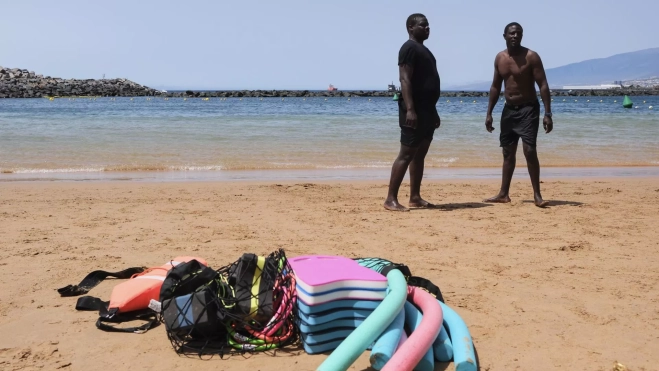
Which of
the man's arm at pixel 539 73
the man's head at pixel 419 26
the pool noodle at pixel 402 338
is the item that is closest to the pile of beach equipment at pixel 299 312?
the pool noodle at pixel 402 338

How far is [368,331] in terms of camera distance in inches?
110

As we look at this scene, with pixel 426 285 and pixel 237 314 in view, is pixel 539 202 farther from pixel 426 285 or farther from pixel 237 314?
pixel 237 314

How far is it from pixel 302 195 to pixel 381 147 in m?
6.01

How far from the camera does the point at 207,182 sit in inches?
342

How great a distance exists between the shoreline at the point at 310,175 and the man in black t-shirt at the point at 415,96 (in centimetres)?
256

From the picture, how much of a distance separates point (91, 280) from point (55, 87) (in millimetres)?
64854

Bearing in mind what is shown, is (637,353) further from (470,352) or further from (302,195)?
(302,195)

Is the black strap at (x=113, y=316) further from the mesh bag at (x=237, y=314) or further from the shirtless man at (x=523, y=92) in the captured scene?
the shirtless man at (x=523, y=92)

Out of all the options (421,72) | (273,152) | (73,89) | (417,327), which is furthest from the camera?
(73,89)

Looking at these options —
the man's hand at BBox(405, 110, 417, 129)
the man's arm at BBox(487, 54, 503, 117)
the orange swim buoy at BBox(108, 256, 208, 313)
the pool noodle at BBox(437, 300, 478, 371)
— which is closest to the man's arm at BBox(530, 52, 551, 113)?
the man's arm at BBox(487, 54, 503, 117)

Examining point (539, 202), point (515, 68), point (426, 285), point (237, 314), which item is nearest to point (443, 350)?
point (426, 285)

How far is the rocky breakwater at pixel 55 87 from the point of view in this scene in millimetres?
59438

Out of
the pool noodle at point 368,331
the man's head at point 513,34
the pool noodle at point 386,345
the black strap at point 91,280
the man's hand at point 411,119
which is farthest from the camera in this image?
the man's head at point 513,34

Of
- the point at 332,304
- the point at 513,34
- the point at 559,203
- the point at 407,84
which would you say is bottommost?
the point at 559,203
